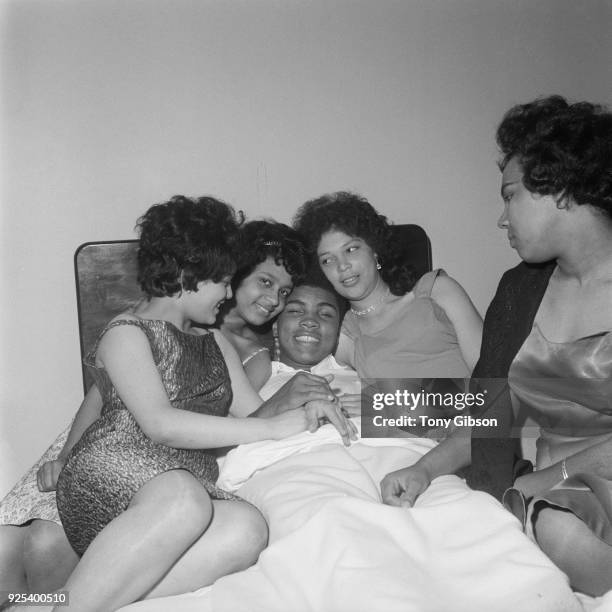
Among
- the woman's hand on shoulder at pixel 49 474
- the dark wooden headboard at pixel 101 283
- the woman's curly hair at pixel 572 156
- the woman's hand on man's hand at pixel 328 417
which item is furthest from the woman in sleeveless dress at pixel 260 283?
the woman's curly hair at pixel 572 156

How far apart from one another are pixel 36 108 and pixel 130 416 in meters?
1.30

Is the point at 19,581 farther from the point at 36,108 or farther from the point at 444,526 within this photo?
the point at 36,108

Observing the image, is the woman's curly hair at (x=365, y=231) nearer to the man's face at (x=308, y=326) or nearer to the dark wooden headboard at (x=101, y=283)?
the man's face at (x=308, y=326)

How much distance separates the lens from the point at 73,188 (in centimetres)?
236

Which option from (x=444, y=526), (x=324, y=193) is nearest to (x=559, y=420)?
(x=444, y=526)

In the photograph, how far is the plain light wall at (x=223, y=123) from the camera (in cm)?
234

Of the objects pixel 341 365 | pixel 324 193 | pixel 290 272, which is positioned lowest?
pixel 341 365

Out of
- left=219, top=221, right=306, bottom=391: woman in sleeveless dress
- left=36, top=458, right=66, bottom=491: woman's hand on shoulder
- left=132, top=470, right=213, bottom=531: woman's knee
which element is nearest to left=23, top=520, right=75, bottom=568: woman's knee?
left=36, top=458, right=66, bottom=491: woman's hand on shoulder

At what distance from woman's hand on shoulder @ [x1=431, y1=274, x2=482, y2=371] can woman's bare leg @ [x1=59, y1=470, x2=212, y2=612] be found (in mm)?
953

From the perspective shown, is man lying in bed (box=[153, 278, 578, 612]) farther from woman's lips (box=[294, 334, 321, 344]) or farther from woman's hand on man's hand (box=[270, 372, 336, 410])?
woman's lips (box=[294, 334, 321, 344])

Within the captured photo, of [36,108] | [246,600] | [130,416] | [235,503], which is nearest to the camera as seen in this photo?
[246,600]

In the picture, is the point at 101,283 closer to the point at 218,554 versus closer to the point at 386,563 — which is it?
the point at 218,554

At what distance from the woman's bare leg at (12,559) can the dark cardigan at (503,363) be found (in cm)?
106

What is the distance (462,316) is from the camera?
2031 mm
